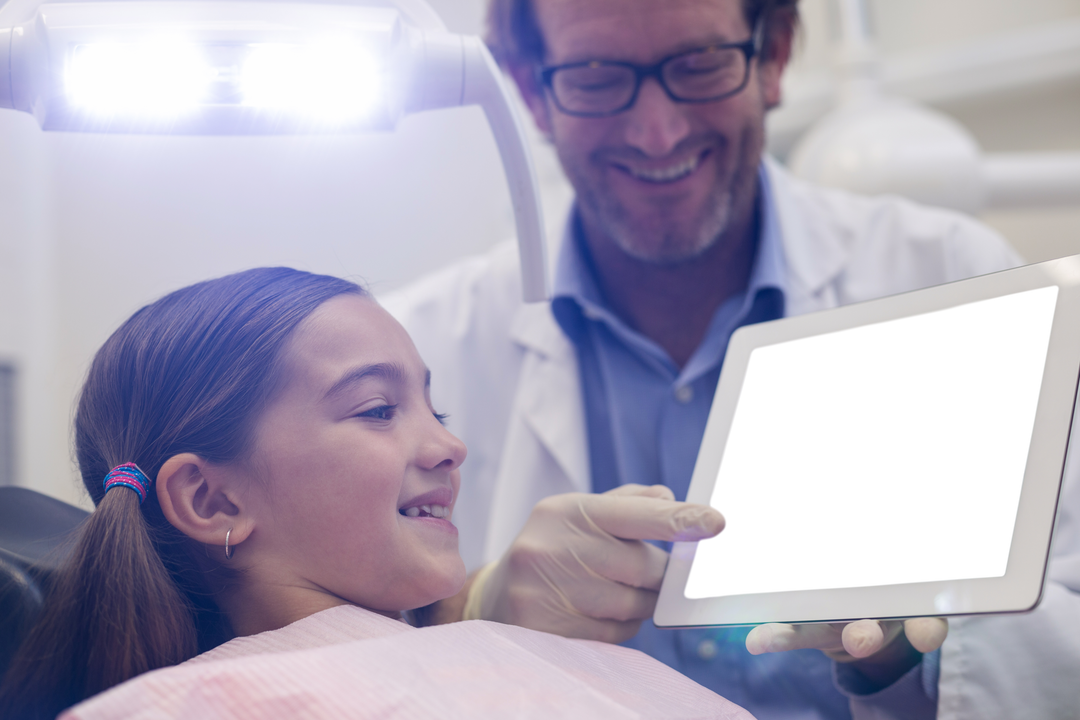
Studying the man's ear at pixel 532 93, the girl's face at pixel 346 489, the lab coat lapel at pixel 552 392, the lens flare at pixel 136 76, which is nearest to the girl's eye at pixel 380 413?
the girl's face at pixel 346 489

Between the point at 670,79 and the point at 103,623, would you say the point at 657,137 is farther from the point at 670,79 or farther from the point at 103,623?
the point at 103,623

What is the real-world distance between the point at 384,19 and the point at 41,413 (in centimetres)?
45

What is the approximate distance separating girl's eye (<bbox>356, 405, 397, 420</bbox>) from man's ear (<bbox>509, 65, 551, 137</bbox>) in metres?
0.66

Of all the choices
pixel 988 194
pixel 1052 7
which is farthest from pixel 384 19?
pixel 1052 7

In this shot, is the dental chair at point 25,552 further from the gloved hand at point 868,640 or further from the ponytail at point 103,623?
the gloved hand at point 868,640

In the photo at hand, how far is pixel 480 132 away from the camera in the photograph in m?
0.79

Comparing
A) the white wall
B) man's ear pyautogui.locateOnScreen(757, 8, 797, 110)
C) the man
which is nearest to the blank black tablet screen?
the man

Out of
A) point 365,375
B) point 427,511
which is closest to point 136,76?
point 365,375

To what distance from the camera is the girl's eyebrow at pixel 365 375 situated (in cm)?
57

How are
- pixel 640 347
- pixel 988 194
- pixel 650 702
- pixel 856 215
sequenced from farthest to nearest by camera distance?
pixel 988 194 → pixel 856 215 → pixel 640 347 → pixel 650 702

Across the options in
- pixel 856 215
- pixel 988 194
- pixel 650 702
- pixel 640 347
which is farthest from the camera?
pixel 988 194

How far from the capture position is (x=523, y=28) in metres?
1.15

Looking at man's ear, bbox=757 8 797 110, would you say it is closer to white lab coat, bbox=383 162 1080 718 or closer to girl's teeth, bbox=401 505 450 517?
white lab coat, bbox=383 162 1080 718

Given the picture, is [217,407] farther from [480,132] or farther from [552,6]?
[552,6]
